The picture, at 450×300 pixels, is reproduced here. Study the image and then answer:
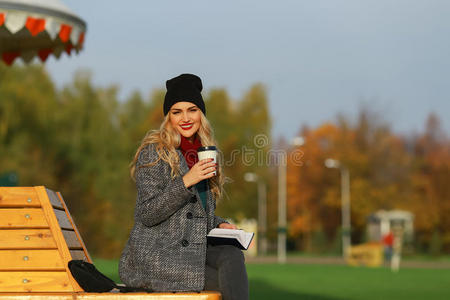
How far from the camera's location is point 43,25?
344 inches

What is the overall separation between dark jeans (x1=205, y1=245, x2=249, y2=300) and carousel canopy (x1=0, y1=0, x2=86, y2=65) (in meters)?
5.11

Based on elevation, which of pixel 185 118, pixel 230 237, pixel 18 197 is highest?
pixel 185 118

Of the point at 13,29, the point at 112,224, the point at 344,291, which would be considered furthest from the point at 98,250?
the point at 13,29

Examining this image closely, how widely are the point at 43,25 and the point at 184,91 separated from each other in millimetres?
4472

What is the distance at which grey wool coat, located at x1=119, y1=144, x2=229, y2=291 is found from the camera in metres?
4.39

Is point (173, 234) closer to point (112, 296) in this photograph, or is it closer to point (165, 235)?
point (165, 235)

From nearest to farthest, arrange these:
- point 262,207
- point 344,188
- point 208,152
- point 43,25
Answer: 1. point 208,152
2. point 43,25
3. point 344,188
4. point 262,207

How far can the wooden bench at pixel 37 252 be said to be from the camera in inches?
175

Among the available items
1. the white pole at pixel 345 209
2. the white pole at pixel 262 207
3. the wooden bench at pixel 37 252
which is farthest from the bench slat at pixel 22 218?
the white pole at pixel 262 207

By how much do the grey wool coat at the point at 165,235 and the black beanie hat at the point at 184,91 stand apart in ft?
1.47

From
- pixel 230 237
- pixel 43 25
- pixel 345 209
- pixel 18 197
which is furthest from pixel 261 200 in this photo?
pixel 230 237

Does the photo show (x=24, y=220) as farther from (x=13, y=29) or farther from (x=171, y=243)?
(x=13, y=29)

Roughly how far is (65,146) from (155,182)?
40620mm

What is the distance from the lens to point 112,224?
3931 cm
